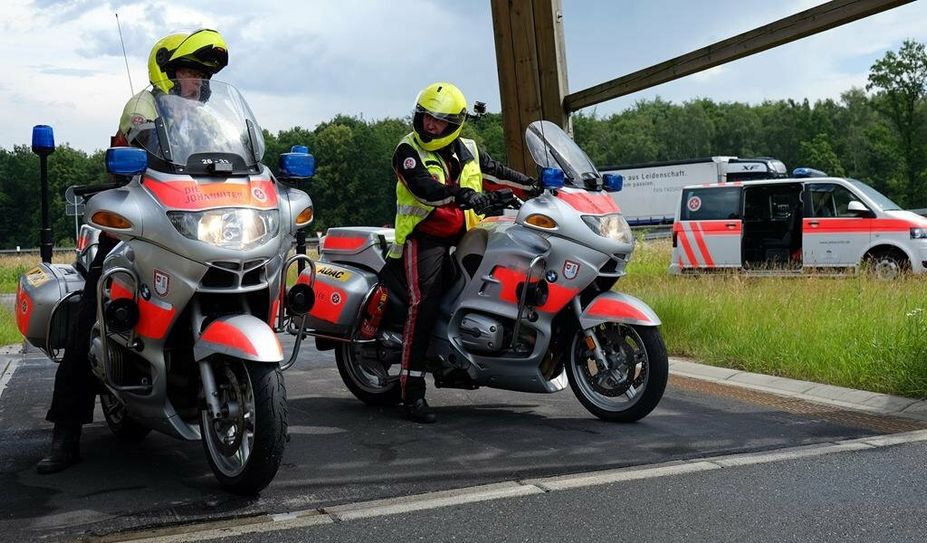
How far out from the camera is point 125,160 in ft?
14.1

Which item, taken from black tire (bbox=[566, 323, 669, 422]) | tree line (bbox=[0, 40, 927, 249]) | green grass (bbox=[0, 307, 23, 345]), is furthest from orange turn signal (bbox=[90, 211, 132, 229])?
tree line (bbox=[0, 40, 927, 249])

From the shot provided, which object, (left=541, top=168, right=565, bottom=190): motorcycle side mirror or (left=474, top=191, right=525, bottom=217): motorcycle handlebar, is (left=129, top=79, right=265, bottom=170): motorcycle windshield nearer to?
(left=474, top=191, right=525, bottom=217): motorcycle handlebar

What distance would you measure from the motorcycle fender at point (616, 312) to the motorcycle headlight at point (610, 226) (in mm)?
321

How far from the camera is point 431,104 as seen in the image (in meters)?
5.98

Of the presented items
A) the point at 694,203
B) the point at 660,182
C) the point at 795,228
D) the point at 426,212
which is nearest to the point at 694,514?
the point at 426,212

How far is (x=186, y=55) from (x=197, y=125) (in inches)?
15.8

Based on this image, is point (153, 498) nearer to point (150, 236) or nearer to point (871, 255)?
point (150, 236)

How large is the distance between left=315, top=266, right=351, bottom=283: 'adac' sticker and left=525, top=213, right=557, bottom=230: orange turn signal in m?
1.31

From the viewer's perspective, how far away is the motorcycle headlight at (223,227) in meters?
4.26

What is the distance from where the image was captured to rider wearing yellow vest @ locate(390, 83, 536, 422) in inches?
236

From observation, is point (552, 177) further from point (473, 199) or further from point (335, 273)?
point (335, 273)

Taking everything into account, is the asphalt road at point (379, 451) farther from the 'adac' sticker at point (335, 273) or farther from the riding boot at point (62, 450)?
the 'adac' sticker at point (335, 273)

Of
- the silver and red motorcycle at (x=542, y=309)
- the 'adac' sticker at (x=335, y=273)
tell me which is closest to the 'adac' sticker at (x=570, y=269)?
the silver and red motorcycle at (x=542, y=309)

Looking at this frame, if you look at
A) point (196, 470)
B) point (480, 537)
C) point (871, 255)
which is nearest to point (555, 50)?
point (196, 470)
